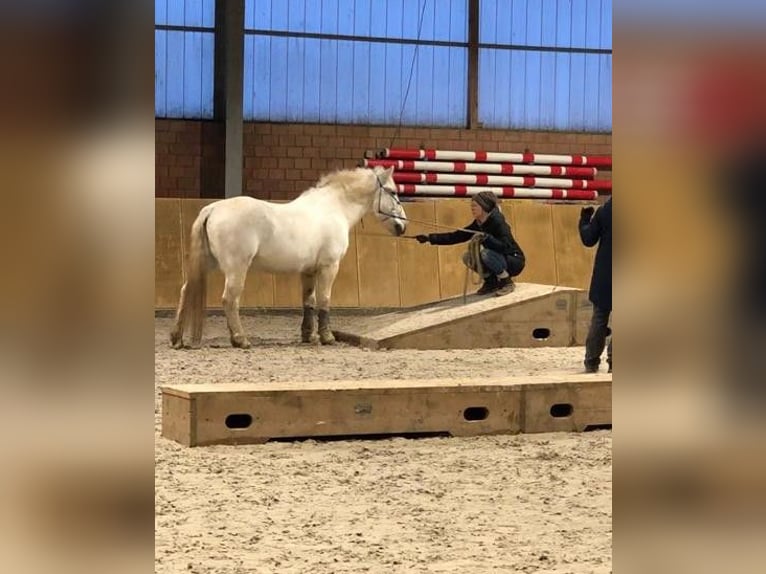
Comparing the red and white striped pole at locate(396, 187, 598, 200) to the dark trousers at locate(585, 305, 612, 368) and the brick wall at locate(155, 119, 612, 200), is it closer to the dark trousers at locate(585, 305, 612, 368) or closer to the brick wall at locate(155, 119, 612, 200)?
the brick wall at locate(155, 119, 612, 200)

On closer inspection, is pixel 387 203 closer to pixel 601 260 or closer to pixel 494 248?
pixel 494 248

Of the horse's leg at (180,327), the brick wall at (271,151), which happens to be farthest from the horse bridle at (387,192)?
the brick wall at (271,151)

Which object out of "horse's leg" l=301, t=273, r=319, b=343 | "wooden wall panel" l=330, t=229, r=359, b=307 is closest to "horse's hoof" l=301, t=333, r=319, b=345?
"horse's leg" l=301, t=273, r=319, b=343

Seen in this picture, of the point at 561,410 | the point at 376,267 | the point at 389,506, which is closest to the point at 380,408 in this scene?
the point at 561,410

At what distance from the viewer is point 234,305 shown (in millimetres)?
9328

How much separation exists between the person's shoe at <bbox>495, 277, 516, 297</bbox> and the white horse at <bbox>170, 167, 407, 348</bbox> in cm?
121

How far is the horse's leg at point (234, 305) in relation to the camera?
30.5 feet

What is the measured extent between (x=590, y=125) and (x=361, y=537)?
13614mm

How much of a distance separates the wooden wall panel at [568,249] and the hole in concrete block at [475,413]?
8.38m

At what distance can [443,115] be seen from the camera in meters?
15.8

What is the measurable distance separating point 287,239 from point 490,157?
6.54 m

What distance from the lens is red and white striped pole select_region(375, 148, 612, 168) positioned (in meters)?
15.2
